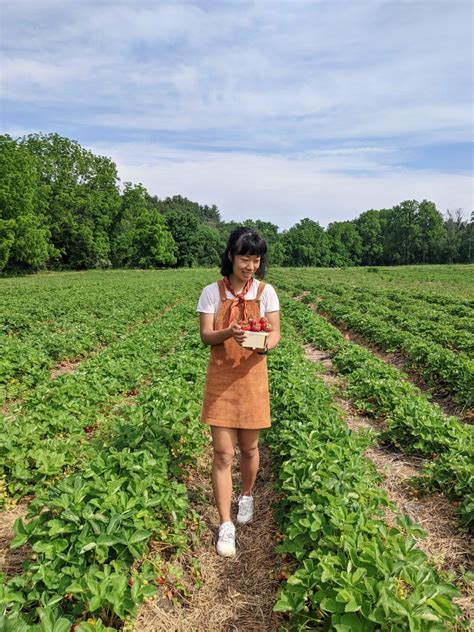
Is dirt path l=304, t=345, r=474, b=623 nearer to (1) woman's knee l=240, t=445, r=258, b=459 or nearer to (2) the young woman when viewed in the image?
(1) woman's knee l=240, t=445, r=258, b=459

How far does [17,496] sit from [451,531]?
13.2 ft

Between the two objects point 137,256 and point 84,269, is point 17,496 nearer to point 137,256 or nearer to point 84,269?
point 84,269

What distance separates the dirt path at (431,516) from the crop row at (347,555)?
1.51ft

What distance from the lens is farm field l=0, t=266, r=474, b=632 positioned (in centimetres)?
246

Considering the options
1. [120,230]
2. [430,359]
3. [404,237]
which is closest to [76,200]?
[120,230]

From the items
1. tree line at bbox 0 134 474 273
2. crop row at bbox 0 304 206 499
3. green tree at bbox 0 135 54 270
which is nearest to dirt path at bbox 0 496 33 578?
crop row at bbox 0 304 206 499

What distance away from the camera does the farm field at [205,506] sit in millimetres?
2465

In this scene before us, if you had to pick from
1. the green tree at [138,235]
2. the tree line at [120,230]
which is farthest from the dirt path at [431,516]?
the green tree at [138,235]

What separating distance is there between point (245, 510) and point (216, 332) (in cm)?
177

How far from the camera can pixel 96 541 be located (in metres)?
2.67

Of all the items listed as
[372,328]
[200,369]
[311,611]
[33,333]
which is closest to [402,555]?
[311,611]

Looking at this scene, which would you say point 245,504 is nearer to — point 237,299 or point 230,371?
point 230,371

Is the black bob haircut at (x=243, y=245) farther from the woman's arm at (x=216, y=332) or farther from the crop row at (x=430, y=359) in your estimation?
the crop row at (x=430, y=359)

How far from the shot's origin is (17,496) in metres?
4.17
